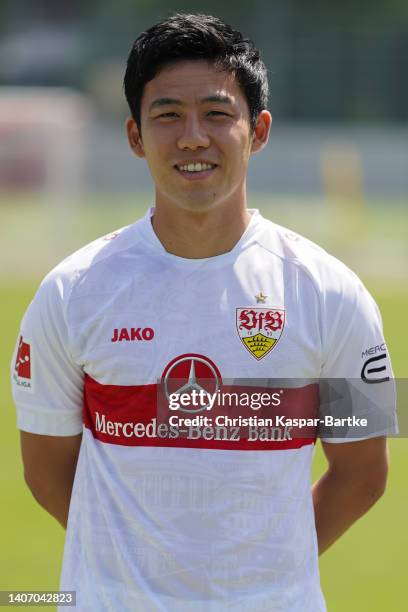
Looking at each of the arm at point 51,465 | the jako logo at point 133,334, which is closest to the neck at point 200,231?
the jako logo at point 133,334

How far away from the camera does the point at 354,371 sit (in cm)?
275

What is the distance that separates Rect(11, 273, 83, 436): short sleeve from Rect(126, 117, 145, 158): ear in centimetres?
41

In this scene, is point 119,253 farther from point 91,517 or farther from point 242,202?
point 91,517

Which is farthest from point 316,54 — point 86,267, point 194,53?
point 86,267

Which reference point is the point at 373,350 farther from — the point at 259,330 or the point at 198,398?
the point at 198,398

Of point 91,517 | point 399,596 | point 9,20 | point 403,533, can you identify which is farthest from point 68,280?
point 9,20

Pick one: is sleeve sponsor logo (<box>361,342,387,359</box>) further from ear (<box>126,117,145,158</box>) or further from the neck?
ear (<box>126,117,145,158</box>)

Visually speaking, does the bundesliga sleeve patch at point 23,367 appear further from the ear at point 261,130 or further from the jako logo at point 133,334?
the ear at point 261,130

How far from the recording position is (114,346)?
8.95 feet

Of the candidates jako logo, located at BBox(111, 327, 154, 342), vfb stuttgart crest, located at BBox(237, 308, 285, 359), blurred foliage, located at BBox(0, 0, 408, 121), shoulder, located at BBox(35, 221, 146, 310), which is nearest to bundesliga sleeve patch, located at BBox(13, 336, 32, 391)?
shoulder, located at BBox(35, 221, 146, 310)

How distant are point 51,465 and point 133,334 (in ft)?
1.61

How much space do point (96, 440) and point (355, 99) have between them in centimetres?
2752

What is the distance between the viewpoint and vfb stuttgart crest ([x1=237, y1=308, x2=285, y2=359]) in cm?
271

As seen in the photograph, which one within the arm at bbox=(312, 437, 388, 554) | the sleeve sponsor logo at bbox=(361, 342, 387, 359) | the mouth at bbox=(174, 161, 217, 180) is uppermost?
the mouth at bbox=(174, 161, 217, 180)
